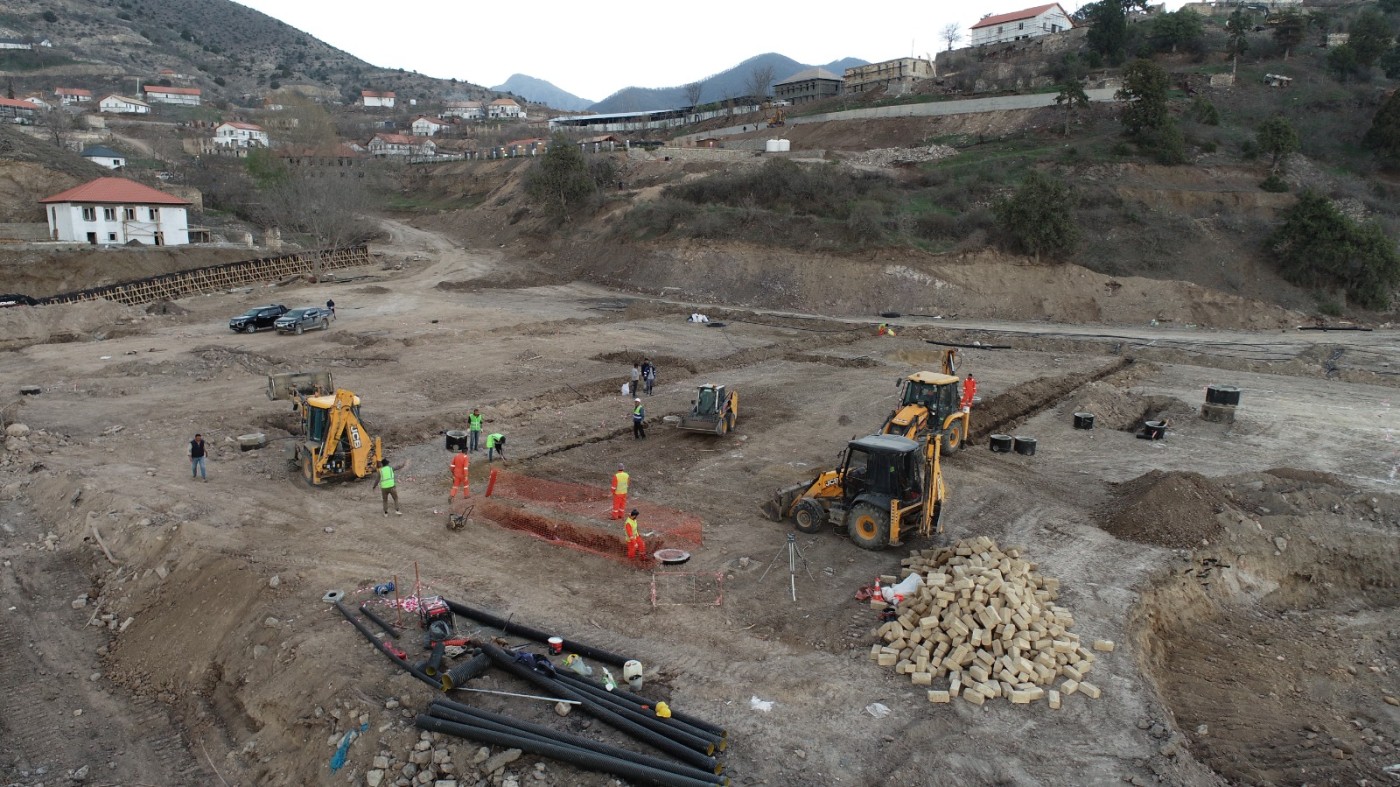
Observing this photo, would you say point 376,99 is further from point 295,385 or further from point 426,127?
point 295,385

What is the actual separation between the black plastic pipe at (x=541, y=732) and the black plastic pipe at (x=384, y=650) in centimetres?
57

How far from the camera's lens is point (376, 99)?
509ft

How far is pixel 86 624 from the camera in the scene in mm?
11469

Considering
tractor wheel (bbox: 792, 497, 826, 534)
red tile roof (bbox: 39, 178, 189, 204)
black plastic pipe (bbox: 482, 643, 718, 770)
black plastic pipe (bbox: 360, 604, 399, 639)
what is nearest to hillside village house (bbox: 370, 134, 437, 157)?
red tile roof (bbox: 39, 178, 189, 204)

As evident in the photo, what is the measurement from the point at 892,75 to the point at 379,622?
86.8 meters

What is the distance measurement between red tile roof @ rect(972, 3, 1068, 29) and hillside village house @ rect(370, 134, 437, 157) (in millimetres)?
66939

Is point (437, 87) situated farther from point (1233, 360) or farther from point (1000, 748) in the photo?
point (1000, 748)

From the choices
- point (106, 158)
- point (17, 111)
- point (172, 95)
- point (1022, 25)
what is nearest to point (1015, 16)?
point (1022, 25)

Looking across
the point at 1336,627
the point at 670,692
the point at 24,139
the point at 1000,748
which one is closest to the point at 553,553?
the point at 670,692

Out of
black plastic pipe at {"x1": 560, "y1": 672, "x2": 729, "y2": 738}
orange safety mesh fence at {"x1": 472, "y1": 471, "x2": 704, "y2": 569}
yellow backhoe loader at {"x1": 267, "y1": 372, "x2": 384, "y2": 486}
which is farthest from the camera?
yellow backhoe loader at {"x1": 267, "y1": 372, "x2": 384, "y2": 486}

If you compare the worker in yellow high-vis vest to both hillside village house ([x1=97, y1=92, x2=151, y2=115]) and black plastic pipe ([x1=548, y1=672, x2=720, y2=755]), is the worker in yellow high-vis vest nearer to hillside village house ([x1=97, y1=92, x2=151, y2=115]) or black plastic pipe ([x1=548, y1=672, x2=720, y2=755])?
black plastic pipe ([x1=548, y1=672, x2=720, y2=755])

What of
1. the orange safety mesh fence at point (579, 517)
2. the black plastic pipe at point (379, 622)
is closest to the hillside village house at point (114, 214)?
the orange safety mesh fence at point (579, 517)

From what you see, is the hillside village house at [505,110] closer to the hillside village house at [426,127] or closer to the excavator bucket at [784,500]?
the hillside village house at [426,127]

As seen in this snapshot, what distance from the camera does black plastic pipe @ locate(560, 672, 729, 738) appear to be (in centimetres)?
851
